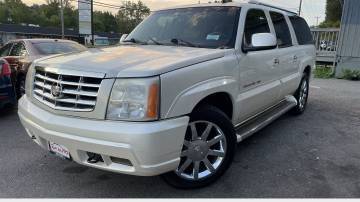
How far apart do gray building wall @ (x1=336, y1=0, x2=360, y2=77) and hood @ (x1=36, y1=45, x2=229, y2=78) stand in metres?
11.0

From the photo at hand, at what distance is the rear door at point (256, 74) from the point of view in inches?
Answer: 156

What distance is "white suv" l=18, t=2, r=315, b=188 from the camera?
2.75 m

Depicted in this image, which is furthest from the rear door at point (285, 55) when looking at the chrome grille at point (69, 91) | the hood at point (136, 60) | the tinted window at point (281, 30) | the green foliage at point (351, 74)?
the green foliage at point (351, 74)

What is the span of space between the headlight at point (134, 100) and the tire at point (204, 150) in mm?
544

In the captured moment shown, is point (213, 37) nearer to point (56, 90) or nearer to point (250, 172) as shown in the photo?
point (250, 172)

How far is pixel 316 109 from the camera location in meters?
7.12

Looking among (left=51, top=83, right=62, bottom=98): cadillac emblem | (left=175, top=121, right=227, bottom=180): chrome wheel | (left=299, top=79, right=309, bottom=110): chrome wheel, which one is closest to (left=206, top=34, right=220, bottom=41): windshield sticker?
(left=175, top=121, right=227, bottom=180): chrome wheel

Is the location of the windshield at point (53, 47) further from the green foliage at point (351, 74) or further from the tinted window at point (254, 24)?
the green foliage at point (351, 74)

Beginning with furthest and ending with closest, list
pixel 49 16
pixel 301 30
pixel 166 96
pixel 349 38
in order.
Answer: pixel 49 16 → pixel 349 38 → pixel 301 30 → pixel 166 96

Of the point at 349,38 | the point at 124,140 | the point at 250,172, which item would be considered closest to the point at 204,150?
the point at 250,172

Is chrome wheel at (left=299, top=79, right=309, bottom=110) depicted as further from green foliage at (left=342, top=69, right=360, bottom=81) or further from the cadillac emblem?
green foliage at (left=342, top=69, right=360, bottom=81)

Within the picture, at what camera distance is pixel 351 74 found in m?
12.5

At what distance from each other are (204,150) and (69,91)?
4.52 feet

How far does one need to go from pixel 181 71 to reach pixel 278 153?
2172 mm
